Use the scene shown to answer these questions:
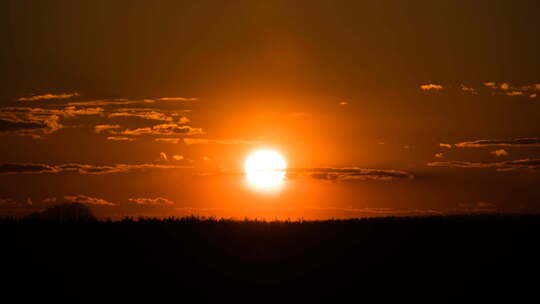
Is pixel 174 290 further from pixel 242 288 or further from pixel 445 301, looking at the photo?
pixel 445 301

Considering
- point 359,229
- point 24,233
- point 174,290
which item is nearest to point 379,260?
point 359,229

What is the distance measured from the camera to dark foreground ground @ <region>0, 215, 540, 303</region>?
867 inches

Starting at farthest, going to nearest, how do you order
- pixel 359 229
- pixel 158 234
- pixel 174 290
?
pixel 359 229 < pixel 158 234 < pixel 174 290

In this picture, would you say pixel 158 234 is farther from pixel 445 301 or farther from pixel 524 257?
pixel 524 257

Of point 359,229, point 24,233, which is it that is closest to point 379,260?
point 359,229

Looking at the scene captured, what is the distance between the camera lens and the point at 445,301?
22.2 metres

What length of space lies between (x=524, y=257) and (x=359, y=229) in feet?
20.6

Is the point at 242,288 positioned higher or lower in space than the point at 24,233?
lower

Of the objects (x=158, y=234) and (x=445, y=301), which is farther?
(x=158, y=234)

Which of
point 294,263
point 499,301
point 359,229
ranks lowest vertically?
point 499,301

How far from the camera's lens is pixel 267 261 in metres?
25.2

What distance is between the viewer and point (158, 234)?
2675 centimetres

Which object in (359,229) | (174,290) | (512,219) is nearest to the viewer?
(174,290)

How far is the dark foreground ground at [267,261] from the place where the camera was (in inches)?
867
